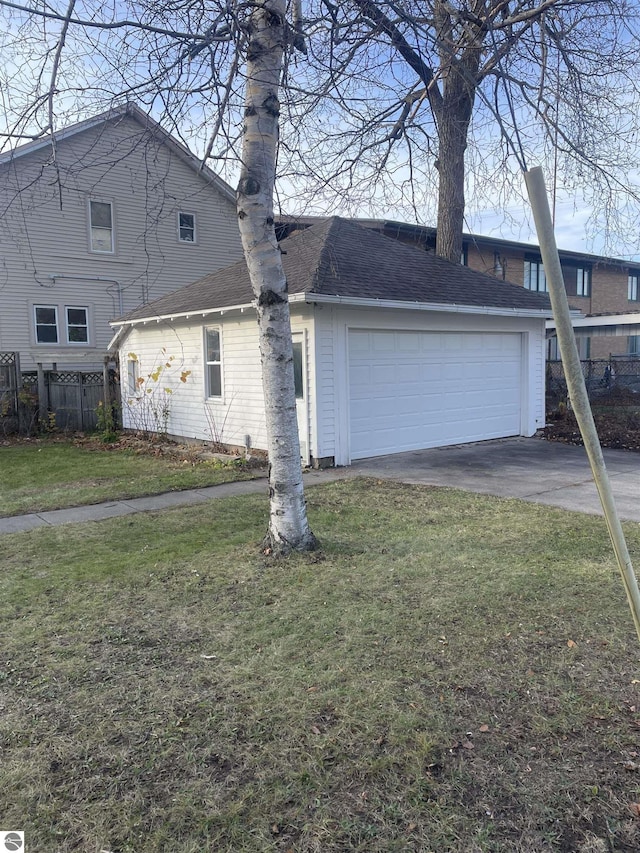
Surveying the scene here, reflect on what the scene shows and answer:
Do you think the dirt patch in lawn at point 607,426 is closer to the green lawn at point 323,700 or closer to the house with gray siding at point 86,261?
the green lawn at point 323,700

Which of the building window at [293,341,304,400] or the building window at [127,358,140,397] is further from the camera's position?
the building window at [127,358,140,397]

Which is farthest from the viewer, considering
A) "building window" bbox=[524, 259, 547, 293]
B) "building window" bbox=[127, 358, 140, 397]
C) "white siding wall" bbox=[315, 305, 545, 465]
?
"building window" bbox=[524, 259, 547, 293]

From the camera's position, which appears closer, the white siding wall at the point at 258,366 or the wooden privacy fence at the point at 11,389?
the white siding wall at the point at 258,366

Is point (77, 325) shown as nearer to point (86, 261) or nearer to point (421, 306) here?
point (86, 261)

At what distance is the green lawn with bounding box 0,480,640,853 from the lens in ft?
7.67

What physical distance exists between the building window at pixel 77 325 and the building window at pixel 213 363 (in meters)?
7.91

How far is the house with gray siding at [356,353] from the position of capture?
10.0 metres

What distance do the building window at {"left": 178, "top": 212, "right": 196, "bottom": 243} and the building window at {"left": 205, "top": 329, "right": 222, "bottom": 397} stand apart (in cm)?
899

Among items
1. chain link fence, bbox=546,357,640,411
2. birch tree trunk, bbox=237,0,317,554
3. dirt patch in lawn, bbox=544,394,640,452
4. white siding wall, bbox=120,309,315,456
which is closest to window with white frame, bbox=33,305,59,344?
white siding wall, bbox=120,309,315,456

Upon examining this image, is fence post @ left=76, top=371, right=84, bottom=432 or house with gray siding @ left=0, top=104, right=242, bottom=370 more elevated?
house with gray siding @ left=0, top=104, right=242, bottom=370

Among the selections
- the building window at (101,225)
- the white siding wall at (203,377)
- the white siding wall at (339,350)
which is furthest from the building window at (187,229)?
the white siding wall at (339,350)

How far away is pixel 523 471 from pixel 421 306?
324 cm

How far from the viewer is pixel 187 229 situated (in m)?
20.2

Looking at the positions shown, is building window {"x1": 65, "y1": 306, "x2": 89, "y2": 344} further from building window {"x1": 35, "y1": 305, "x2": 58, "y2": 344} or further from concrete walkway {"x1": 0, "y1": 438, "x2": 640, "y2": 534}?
concrete walkway {"x1": 0, "y1": 438, "x2": 640, "y2": 534}
